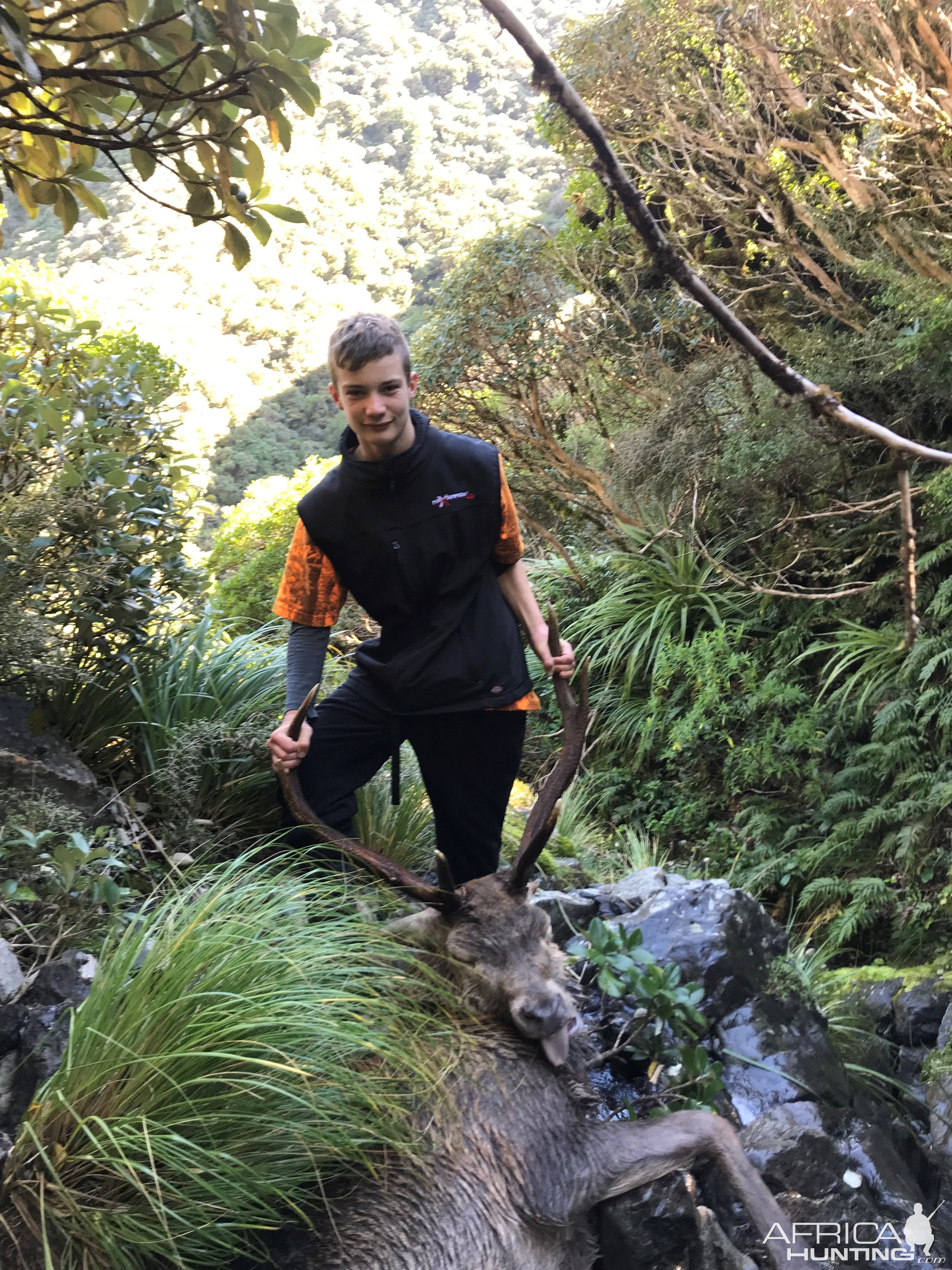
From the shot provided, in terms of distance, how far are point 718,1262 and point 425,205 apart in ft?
97.4

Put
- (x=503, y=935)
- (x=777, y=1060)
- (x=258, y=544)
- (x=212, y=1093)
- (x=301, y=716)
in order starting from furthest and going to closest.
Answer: (x=258, y=544) → (x=777, y=1060) → (x=301, y=716) → (x=503, y=935) → (x=212, y=1093)

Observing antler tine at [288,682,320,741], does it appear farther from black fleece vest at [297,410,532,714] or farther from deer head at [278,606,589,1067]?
black fleece vest at [297,410,532,714]

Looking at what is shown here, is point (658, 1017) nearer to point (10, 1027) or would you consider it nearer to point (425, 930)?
point (425, 930)

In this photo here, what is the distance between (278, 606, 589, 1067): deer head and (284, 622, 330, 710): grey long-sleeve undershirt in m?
0.25

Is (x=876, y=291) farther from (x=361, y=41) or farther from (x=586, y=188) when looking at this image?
(x=361, y=41)

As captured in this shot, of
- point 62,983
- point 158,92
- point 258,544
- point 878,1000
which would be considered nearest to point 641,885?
point 878,1000

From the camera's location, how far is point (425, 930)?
262 centimetres

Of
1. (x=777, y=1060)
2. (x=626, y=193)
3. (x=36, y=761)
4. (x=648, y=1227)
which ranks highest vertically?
(x=626, y=193)

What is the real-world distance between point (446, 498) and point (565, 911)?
1.84 meters

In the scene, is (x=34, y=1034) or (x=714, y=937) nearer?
(x=34, y=1034)

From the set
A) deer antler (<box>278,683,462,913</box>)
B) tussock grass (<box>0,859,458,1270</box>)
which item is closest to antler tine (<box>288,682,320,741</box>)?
deer antler (<box>278,683,462,913</box>)

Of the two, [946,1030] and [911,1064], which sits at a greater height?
[946,1030]

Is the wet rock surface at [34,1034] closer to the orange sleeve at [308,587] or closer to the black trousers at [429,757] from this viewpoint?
the black trousers at [429,757]

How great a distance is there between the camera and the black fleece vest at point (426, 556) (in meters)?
2.81
